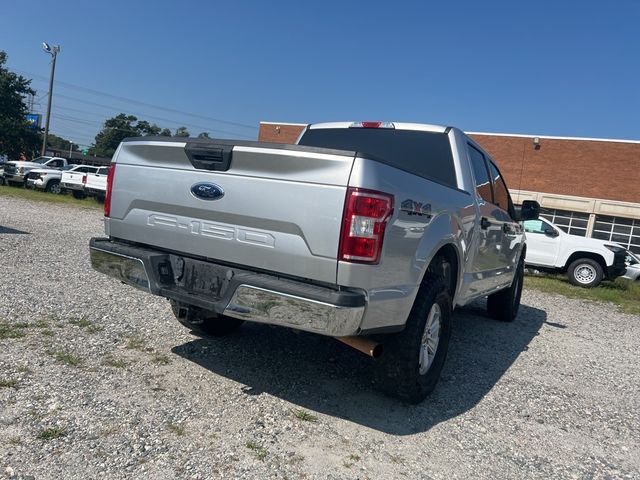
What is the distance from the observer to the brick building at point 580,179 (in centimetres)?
2622

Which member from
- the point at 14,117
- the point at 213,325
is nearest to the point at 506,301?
the point at 213,325

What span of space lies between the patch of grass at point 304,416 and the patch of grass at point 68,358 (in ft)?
5.34

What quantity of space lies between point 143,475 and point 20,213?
13240mm

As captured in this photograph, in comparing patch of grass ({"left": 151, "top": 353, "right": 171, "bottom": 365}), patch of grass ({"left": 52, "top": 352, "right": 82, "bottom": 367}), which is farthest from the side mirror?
patch of grass ({"left": 52, "top": 352, "right": 82, "bottom": 367})

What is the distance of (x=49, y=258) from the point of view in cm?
764

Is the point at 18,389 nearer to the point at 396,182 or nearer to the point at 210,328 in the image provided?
the point at 210,328

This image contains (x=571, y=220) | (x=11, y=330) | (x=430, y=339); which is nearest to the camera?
(x=430, y=339)

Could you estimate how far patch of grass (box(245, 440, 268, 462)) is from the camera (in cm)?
279

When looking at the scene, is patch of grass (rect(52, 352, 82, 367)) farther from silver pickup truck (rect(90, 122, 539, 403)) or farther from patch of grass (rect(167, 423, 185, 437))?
patch of grass (rect(167, 423, 185, 437))

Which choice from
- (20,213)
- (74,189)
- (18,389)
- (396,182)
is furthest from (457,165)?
(74,189)

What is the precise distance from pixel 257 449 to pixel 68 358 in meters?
1.80

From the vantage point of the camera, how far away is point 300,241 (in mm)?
2924

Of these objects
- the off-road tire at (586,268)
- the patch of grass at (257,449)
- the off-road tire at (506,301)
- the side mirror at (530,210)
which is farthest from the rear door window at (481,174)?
the off-road tire at (586,268)

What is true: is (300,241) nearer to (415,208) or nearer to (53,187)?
(415,208)
